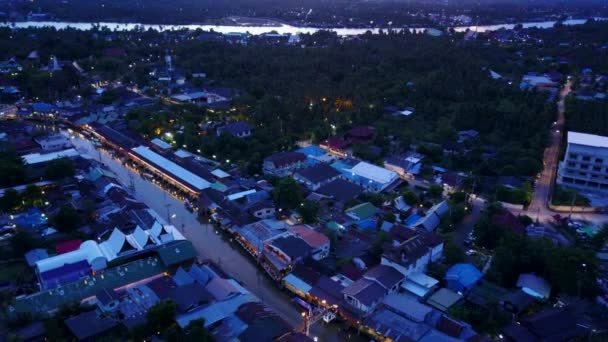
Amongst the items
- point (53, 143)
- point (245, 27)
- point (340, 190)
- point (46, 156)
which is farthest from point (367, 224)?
point (245, 27)

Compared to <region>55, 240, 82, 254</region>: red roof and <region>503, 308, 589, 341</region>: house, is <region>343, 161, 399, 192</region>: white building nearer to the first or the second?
<region>503, 308, 589, 341</region>: house

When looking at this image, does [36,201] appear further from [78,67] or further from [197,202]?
[78,67]

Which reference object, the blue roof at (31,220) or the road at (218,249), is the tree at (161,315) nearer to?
the road at (218,249)

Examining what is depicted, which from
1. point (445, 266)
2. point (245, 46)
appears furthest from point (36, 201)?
point (245, 46)

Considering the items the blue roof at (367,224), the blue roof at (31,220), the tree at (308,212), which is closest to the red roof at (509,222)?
the blue roof at (367,224)

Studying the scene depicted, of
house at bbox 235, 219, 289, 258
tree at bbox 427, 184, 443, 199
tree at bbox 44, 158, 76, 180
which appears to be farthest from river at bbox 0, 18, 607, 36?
house at bbox 235, 219, 289, 258

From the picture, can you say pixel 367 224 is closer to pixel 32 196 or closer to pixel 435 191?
pixel 435 191
